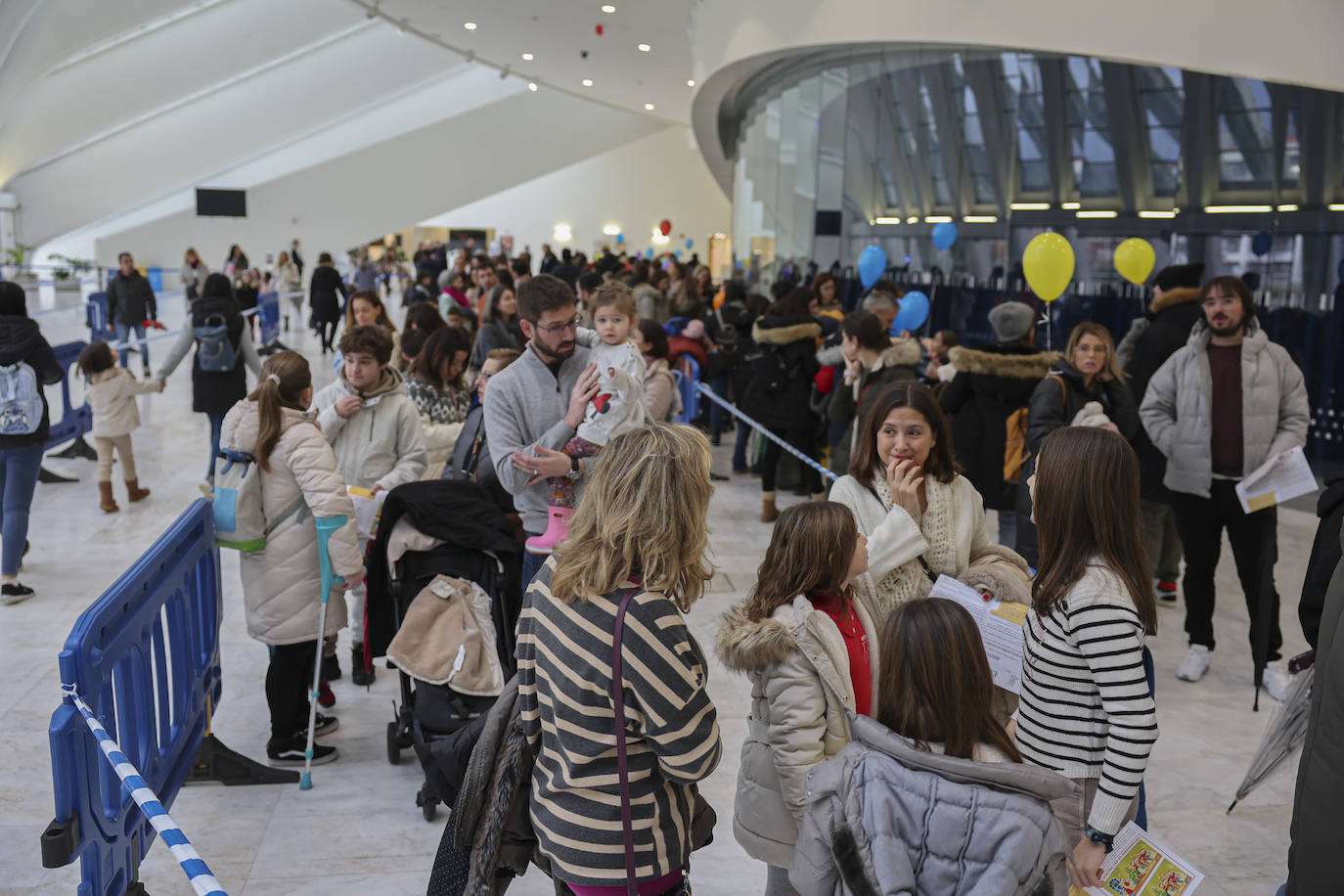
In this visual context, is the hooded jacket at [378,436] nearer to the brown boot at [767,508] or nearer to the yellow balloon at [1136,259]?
the brown boot at [767,508]

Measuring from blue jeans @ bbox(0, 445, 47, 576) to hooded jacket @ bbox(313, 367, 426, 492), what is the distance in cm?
245

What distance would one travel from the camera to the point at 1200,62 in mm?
7891

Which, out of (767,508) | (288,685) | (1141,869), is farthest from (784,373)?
(1141,869)

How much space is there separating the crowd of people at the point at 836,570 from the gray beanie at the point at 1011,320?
0.02 m

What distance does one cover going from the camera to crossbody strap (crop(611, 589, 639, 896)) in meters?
2.12

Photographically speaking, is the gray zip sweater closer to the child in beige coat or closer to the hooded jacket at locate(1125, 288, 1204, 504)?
the hooded jacket at locate(1125, 288, 1204, 504)

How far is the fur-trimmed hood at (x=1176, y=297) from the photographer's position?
600 cm

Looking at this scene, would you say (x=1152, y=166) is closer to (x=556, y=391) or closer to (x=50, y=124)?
(x=556, y=391)

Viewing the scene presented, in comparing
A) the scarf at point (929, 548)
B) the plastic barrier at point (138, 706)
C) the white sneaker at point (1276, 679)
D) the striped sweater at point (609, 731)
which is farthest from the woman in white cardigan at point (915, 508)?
the white sneaker at point (1276, 679)

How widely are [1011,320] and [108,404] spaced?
6278 millimetres

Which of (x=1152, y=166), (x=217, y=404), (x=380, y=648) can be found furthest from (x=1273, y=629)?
(x=217, y=404)

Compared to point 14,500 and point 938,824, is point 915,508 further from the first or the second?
point 14,500

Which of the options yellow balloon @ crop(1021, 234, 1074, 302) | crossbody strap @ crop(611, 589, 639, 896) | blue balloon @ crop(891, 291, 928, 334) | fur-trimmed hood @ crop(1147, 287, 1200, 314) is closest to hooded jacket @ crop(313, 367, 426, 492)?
crossbody strap @ crop(611, 589, 639, 896)

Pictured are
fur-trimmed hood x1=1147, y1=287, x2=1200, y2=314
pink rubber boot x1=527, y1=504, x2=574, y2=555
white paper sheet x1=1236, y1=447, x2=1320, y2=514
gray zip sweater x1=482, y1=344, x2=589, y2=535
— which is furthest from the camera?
fur-trimmed hood x1=1147, y1=287, x2=1200, y2=314
